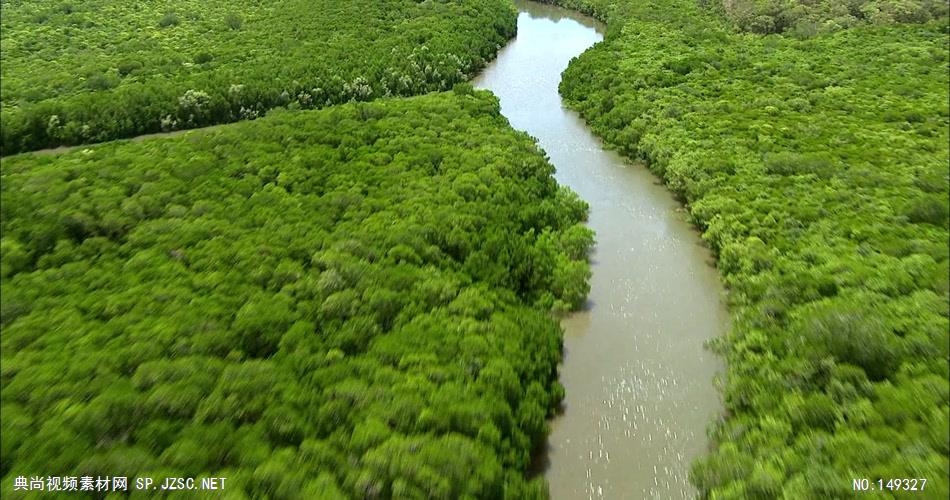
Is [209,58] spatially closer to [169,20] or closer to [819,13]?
[169,20]

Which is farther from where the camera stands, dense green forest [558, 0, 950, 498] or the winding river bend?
the winding river bend

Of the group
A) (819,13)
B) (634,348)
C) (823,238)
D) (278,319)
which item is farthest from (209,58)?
(819,13)

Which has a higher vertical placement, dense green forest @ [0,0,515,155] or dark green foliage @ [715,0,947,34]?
dark green foliage @ [715,0,947,34]

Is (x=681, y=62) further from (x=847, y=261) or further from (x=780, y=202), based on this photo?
(x=847, y=261)

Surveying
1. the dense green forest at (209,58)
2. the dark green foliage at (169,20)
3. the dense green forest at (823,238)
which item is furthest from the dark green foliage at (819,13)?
the dark green foliage at (169,20)

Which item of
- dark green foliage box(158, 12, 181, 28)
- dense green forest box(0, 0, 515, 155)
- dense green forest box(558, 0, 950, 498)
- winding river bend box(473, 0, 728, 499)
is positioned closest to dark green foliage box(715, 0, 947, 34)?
dense green forest box(558, 0, 950, 498)

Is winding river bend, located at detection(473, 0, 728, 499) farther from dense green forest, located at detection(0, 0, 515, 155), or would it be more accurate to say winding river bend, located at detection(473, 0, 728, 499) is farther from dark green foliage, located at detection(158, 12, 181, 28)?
dark green foliage, located at detection(158, 12, 181, 28)

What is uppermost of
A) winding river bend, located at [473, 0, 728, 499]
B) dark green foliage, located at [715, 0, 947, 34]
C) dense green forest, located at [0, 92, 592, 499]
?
dark green foliage, located at [715, 0, 947, 34]
